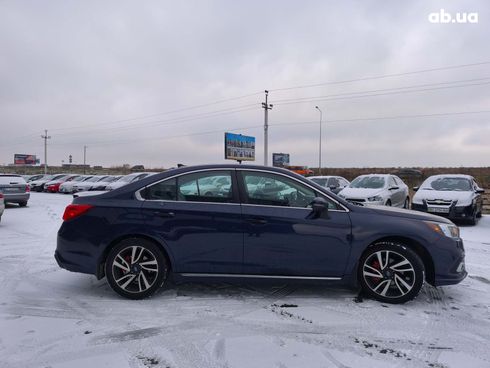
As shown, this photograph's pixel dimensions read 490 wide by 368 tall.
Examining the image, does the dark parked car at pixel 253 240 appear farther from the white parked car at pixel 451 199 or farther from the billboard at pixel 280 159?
the billboard at pixel 280 159

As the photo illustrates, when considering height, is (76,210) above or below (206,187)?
below

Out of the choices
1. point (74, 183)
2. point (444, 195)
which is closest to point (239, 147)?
point (74, 183)

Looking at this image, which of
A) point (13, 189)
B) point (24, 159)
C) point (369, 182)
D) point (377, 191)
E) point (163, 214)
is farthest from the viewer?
point (24, 159)

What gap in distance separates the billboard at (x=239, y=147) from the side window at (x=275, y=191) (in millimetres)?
36171

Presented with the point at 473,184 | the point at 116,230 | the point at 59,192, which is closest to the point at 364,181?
the point at 473,184

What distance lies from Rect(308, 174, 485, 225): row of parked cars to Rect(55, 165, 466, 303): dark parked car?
5.59 metres

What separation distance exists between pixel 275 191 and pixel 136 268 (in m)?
1.84

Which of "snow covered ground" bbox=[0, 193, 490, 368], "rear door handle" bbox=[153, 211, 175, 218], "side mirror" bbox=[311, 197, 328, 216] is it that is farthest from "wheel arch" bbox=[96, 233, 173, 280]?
"side mirror" bbox=[311, 197, 328, 216]

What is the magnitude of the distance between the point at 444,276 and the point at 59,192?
29.3 m

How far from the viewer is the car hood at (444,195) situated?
1130cm

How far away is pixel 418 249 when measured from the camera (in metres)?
4.57

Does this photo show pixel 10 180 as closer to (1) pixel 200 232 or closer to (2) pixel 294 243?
(1) pixel 200 232

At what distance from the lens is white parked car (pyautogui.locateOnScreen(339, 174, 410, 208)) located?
40.1 ft

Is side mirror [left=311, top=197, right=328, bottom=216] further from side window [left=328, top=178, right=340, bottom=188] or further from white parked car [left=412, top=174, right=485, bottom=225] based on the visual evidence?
side window [left=328, top=178, right=340, bottom=188]
